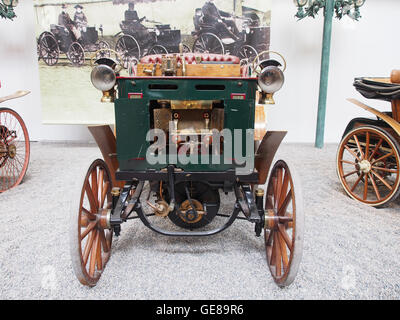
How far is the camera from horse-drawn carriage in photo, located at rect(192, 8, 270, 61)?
16.3 feet

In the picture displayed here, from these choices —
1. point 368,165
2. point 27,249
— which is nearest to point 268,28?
point 368,165

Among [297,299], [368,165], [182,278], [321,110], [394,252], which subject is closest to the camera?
[297,299]

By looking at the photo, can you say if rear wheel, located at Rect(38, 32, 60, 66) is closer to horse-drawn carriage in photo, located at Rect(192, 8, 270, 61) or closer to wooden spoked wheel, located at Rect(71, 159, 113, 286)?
horse-drawn carriage in photo, located at Rect(192, 8, 270, 61)

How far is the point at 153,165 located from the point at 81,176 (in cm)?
44

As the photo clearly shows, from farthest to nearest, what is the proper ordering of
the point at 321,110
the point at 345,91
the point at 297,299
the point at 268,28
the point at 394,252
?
the point at 345,91 < the point at 321,110 < the point at 268,28 < the point at 394,252 < the point at 297,299

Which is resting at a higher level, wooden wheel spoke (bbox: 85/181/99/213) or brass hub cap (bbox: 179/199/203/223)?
wooden wheel spoke (bbox: 85/181/99/213)

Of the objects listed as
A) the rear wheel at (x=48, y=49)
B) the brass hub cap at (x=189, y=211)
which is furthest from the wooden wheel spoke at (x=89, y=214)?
the rear wheel at (x=48, y=49)

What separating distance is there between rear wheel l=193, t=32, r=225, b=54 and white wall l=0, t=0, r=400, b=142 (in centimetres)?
113

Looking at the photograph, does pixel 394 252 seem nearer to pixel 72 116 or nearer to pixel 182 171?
pixel 182 171

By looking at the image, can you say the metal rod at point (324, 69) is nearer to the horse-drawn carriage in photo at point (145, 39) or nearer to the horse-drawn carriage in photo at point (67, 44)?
the horse-drawn carriage in photo at point (145, 39)

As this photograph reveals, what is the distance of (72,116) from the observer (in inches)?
212

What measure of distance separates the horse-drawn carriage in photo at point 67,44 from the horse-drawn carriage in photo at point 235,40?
1.63m

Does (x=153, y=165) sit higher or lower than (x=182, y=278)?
higher

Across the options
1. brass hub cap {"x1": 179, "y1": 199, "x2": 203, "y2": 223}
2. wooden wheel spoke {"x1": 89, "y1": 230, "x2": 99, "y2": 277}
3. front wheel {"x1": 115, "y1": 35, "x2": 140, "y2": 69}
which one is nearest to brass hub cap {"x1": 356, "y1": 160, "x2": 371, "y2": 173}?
brass hub cap {"x1": 179, "y1": 199, "x2": 203, "y2": 223}
